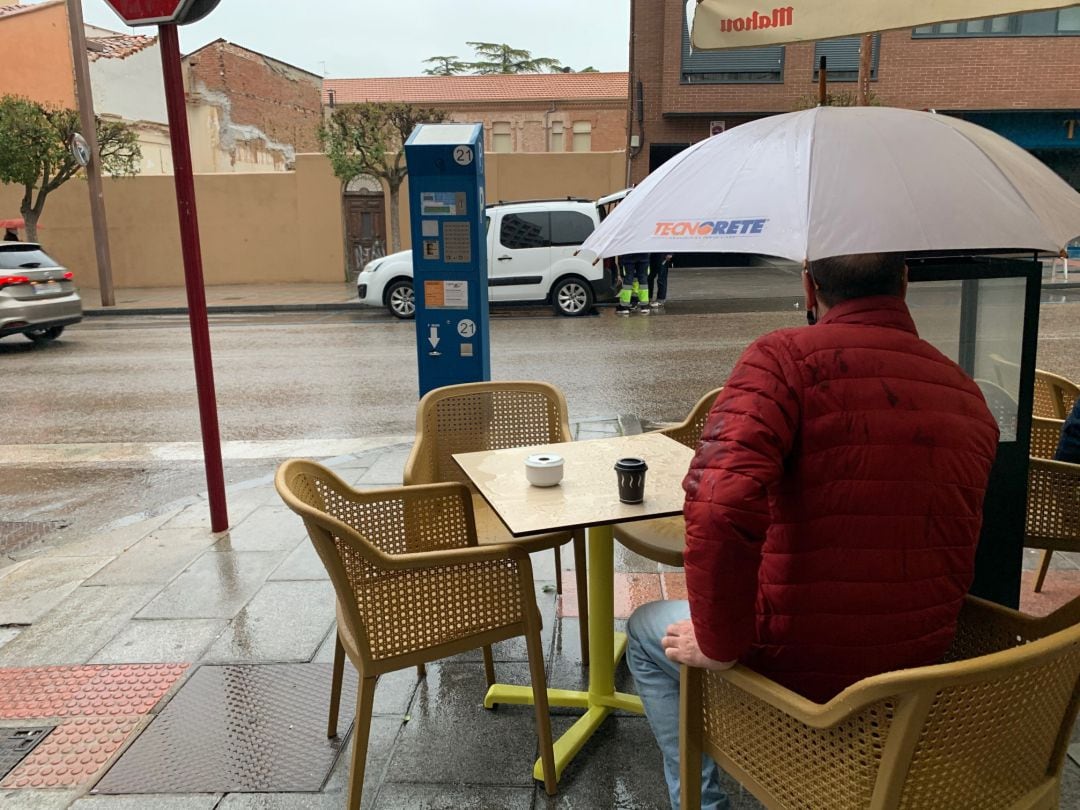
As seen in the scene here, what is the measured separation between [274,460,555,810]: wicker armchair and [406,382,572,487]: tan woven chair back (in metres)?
0.99

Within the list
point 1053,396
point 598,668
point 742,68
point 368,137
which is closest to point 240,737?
point 598,668

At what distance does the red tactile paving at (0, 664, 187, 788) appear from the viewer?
2746 millimetres

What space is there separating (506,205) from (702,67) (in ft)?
29.4

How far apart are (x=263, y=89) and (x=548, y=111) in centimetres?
1092

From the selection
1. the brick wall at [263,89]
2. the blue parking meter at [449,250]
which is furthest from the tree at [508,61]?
the blue parking meter at [449,250]

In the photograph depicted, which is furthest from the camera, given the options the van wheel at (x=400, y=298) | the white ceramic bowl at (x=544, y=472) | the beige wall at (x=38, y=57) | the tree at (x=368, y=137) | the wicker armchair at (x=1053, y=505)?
the beige wall at (x=38, y=57)

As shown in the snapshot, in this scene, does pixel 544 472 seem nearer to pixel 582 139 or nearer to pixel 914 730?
pixel 914 730

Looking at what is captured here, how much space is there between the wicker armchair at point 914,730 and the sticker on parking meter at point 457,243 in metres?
3.60

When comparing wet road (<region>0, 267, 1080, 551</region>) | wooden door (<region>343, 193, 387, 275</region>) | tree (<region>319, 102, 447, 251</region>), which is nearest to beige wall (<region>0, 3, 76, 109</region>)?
wooden door (<region>343, 193, 387, 275</region>)

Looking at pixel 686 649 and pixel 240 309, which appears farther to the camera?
pixel 240 309

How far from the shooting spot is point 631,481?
255 centimetres

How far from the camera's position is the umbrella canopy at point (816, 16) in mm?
2645

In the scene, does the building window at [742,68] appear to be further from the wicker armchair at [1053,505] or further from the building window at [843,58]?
the wicker armchair at [1053,505]

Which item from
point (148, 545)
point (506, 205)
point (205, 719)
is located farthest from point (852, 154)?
point (506, 205)
